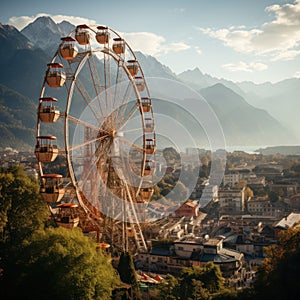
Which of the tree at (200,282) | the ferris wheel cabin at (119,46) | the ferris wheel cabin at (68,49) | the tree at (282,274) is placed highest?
the ferris wheel cabin at (119,46)

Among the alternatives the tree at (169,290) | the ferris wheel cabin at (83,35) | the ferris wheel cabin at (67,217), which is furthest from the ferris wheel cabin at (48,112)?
the tree at (169,290)

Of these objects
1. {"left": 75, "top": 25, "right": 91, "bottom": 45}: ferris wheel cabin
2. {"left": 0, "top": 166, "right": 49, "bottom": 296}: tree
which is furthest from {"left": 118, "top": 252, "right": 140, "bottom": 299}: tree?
{"left": 75, "top": 25, "right": 91, "bottom": 45}: ferris wheel cabin

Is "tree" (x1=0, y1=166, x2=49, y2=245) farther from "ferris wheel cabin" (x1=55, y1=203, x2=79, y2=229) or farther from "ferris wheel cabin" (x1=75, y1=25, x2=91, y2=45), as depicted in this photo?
"ferris wheel cabin" (x1=75, y1=25, x2=91, y2=45)

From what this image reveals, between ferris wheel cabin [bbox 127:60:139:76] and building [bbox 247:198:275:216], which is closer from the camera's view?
ferris wheel cabin [bbox 127:60:139:76]

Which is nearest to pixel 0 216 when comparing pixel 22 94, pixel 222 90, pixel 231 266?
pixel 231 266

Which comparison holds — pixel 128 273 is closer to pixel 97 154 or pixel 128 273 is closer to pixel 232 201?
pixel 97 154

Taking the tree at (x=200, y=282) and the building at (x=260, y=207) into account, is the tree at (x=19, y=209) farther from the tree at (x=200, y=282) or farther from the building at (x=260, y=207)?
the building at (x=260, y=207)
